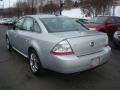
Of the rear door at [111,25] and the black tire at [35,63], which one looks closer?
the black tire at [35,63]

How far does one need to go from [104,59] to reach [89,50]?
1.77 ft

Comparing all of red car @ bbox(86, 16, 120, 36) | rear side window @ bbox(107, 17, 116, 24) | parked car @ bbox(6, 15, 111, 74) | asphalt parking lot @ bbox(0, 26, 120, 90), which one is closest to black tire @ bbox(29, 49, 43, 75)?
parked car @ bbox(6, 15, 111, 74)

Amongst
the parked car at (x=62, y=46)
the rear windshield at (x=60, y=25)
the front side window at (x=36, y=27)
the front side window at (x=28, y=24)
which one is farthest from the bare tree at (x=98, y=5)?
the front side window at (x=36, y=27)

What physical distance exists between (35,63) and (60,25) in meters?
1.19

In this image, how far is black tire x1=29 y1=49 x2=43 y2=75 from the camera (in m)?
5.02

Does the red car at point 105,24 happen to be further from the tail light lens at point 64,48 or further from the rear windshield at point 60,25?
the tail light lens at point 64,48

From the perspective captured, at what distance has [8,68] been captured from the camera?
19.6ft

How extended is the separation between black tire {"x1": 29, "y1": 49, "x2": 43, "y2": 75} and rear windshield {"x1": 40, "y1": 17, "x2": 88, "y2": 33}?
74cm

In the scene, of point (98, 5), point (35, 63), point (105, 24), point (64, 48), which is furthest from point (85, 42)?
point (98, 5)

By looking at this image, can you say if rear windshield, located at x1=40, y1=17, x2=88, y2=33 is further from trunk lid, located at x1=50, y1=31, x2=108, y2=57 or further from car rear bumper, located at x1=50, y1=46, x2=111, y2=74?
car rear bumper, located at x1=50, y1=46, x2=111, y2=74

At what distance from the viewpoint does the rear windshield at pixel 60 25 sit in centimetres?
522

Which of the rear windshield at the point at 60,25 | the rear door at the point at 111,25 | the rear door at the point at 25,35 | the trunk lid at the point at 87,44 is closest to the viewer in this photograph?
the trunk lid at the point at 87,44

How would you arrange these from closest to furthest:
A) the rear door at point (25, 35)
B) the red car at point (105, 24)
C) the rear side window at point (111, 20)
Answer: the rear door at point (25, 35) < the red car at point (105, 24) < the rear side window at point (111, 20)

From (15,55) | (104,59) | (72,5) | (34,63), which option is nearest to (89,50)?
(104,59)
